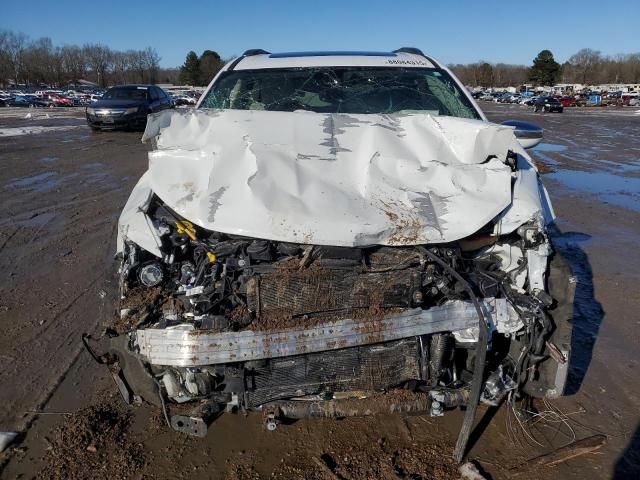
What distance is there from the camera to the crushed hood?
7.96 ft

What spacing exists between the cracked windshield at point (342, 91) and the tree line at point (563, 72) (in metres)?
83.9

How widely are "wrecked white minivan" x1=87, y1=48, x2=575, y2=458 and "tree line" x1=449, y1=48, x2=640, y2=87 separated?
8552cm

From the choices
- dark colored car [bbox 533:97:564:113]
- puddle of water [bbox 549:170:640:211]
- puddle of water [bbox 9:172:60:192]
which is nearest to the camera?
puddle of water [bbox 549:170:640:211]

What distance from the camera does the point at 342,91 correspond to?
13.2 feet

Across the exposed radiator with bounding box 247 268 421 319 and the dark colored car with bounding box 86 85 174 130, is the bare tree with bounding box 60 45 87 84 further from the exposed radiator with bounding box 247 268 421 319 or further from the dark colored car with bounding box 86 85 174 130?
the exposed radiator with bounding box 247 268 421 319

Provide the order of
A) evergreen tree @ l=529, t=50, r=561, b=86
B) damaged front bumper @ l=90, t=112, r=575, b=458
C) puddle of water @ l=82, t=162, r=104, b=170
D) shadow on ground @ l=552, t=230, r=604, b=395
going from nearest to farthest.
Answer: damaged front bumper @ l=90, t=112, r=575, b=458
shadow on ground @ l=552, t=230, r=604, b=395
puddle of water @ l=82, t=162, r=104, b=170
evergreen tree @ l=529, t=50, r=561, b=86

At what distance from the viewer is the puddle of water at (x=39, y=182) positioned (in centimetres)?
849

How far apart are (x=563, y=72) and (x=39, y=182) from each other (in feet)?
350

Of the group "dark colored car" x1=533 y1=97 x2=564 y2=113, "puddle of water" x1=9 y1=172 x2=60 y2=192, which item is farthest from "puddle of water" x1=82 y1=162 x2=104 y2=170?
"dark colored car" x1=533 y1=97 x2=564 y2=113

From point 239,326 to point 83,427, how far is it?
1204 mm

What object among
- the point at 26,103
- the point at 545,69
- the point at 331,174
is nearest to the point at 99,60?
the point at 26,103

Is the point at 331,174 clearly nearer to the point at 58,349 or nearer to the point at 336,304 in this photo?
the point at 336,304

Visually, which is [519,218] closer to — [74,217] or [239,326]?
[239,326]

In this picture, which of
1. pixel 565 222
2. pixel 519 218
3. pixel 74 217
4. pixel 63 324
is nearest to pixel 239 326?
pixel 519 218
